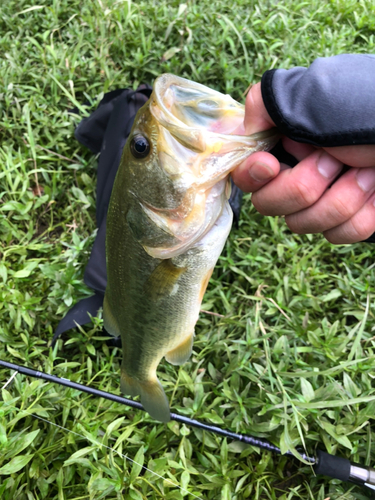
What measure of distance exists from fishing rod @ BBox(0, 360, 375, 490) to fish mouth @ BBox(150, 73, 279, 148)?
63.9 inches

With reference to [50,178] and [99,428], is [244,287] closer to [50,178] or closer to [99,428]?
[99,428]

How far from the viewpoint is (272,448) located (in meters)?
1.98

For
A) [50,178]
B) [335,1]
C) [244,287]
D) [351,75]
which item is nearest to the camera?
[351,75]

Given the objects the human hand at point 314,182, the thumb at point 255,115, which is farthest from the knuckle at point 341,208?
the thumb at point 255,115

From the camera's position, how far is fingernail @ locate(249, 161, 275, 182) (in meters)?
1.19

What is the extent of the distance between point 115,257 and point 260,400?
129 centimetres

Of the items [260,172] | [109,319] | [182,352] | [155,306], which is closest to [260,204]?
[260,172]

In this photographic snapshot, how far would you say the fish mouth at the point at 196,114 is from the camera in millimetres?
1160

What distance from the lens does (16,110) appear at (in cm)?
311


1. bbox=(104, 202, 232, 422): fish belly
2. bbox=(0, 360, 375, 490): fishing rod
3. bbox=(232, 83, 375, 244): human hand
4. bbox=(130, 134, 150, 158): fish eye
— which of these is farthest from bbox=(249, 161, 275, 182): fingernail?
bbox=(0, 360, 375, 490): fishing rod

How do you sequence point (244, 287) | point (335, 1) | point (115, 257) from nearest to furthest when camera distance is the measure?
point (115, 257) < point (244, 287) < point (335, 1)

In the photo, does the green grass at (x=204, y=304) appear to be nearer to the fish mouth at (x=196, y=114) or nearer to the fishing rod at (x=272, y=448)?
the fishing rod at (x=272, y=448)

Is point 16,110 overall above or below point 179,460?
above

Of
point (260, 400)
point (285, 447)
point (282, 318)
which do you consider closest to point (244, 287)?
point (282, 318)
